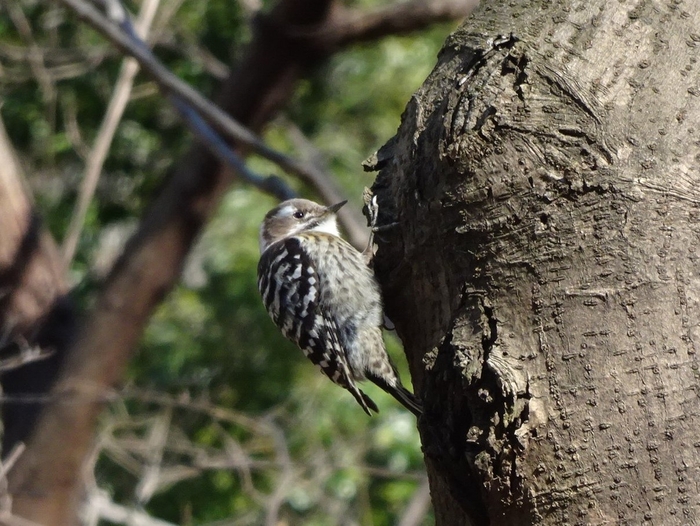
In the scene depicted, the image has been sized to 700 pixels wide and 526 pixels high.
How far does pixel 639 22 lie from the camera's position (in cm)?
227

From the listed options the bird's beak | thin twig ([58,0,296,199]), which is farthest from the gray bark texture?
thin twig ([58,0,296,199])

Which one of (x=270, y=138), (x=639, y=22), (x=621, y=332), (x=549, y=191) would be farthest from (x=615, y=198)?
(x=270, y=138)

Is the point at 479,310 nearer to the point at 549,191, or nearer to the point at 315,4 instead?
the point at 549,191

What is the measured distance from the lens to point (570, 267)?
Result: 214cm

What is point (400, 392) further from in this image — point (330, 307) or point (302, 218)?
point (302, 218)

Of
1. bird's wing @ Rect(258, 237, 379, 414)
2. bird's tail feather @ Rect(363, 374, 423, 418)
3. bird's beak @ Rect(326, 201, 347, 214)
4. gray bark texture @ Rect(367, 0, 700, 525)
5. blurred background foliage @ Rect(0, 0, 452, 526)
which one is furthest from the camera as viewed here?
blurred background foliage @ Rect(0, 0, 452, 526)

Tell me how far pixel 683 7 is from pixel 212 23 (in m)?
7.82

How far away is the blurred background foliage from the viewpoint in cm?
791

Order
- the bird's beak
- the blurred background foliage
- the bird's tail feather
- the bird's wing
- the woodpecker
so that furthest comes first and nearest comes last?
the blurred background foliage, the bird's beak, the bird's wing, the woodpecker, the bird's tail feather

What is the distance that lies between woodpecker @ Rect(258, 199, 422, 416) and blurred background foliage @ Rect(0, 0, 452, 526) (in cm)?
223

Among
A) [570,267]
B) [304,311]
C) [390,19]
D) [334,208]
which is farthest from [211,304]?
[570,267]

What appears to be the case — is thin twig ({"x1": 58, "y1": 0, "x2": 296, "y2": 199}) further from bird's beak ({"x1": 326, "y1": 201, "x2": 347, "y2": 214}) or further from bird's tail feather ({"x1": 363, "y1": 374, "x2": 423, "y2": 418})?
bird's tail feather ({"x1": 363, "y1": 374, "x2": 423, "y2": 418})

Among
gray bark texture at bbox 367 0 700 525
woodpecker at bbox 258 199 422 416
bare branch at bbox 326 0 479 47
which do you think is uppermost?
bare branch at bbox 326 0 479 47

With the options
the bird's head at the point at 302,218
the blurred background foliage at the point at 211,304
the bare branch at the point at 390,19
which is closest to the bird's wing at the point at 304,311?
the bird's head at the point at 302,218
